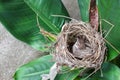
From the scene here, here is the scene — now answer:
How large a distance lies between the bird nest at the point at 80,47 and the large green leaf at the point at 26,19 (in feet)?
0.48

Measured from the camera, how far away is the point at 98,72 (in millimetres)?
1004

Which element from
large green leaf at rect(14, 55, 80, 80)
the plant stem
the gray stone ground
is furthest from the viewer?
the gray stone ground

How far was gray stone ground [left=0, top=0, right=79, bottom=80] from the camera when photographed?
1.23 meters

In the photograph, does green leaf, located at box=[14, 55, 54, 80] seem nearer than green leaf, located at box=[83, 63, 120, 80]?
No

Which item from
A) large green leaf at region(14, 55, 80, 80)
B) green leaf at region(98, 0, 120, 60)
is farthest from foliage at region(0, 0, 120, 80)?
green leaf at region(98, 0, 120, 60)

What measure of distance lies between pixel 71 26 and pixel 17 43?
15.3 inches

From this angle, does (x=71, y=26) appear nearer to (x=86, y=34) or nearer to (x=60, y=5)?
(x=86, y=34)

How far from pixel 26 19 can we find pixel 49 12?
3.4 inches

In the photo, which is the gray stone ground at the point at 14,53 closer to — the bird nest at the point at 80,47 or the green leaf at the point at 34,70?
the green leaf at the point at 34,70

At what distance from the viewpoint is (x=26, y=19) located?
3.55ft

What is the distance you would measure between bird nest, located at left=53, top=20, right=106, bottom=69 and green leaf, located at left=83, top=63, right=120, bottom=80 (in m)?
0.06

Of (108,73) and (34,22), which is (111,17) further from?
(34,22)

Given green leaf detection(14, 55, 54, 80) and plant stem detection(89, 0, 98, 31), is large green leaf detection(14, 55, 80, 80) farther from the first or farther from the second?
plant stem detection(89, 0, 98, 31)

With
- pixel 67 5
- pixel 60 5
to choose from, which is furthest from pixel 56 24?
pixel 67 5
